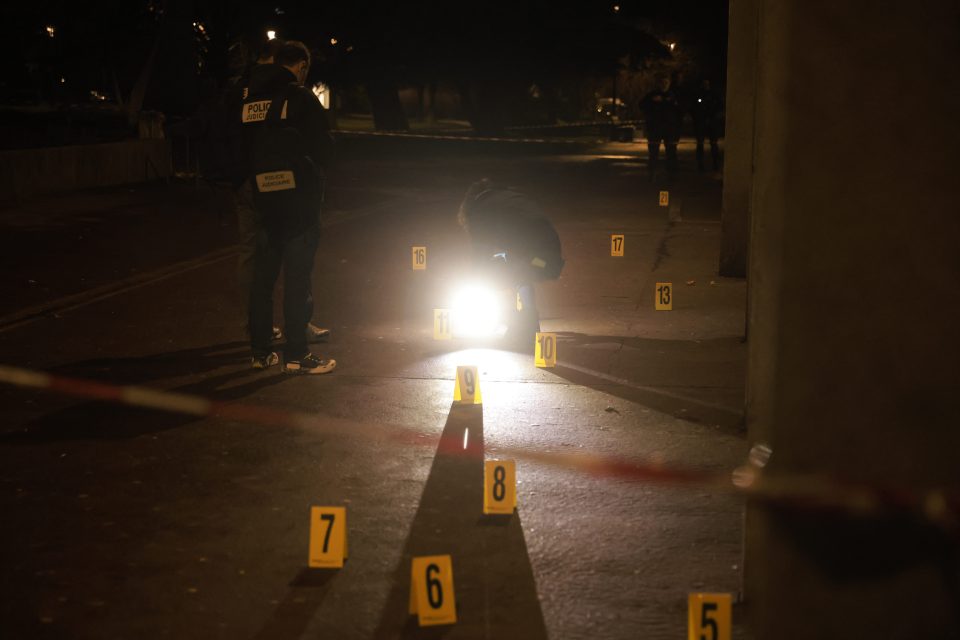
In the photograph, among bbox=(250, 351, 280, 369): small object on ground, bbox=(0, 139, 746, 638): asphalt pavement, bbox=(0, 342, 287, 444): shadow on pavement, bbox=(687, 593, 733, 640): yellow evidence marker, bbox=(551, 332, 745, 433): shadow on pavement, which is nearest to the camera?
bbox=(687, 593, 733, 640): yellow evidence marker

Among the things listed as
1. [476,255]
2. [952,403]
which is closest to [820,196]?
[952,403]

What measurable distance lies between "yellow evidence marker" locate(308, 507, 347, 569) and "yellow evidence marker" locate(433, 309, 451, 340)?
4675 millimetres

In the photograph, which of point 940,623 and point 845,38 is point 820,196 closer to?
point 845,38

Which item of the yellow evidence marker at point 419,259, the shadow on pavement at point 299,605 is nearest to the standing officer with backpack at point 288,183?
the shadow on pavement at point 299,605

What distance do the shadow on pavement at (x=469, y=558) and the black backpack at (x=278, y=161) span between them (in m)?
2.33

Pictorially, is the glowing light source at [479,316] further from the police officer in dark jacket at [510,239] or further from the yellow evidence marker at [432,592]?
the yellow evidence marker at [432,592]

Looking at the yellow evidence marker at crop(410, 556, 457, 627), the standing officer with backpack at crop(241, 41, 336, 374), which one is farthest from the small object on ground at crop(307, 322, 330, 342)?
the yellow evidence marker at crop(410, 556, 457, 627)

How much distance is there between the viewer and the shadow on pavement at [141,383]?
718 cm

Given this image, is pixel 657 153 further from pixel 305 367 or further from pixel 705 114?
pixel 305 367

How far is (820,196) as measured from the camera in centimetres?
341

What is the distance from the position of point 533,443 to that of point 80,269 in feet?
26.0

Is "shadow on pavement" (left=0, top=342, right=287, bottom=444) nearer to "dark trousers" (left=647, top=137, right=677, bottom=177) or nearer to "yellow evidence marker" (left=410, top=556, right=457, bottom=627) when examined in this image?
"yellow evidence marker" (left=410, top=556, right=457, bottom=627)

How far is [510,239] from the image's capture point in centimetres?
965

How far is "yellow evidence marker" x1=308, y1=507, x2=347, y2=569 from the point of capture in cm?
508
